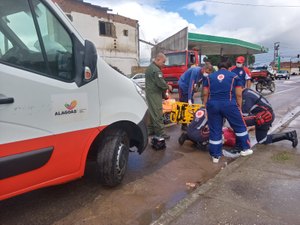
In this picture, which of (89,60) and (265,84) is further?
(265,84)

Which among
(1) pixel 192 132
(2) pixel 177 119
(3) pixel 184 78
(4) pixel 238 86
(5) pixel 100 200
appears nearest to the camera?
(5) pixel 100 200

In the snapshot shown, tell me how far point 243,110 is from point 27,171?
159 inches

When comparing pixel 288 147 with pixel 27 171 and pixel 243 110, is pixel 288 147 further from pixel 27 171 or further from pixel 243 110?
pixel 27 171

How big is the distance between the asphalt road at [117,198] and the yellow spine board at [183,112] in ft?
6.25

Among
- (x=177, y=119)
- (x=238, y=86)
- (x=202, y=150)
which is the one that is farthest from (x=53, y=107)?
(x=177, y=119)

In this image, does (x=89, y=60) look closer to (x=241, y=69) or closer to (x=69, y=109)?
(x=69, y=109)

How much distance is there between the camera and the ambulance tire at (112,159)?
3408 millimetres

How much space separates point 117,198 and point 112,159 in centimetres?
48

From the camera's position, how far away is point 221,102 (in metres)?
4.47

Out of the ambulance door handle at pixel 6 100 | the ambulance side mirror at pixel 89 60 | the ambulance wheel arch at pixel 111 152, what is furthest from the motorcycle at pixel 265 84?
the ambulance door handle at pixel 6 100

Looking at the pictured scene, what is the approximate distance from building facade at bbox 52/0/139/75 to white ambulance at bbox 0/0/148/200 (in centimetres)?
2339

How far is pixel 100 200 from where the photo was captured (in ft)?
11.1

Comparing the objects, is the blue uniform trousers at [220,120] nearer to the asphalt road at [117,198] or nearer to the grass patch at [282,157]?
the asphalt road at [117,198]

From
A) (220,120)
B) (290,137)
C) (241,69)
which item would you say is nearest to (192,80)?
(241,69)
